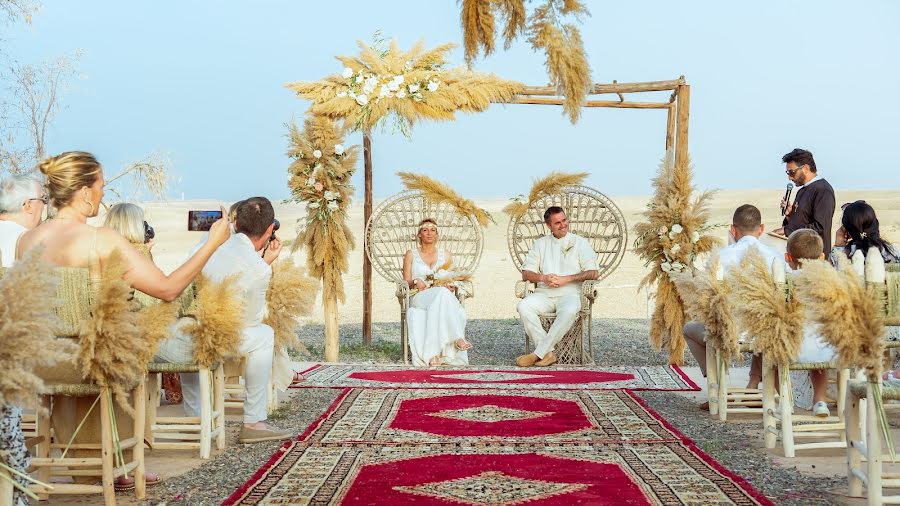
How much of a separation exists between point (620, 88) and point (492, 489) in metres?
6.40

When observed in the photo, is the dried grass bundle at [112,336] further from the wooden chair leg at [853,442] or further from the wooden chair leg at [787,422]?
the wooden chair leg at [787,422]

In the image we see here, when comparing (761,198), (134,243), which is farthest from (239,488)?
(761,198)

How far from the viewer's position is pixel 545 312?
9.91 meters

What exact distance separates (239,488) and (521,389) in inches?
137

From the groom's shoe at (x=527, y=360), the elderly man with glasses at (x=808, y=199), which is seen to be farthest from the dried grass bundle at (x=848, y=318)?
the groom's shoe at (x=527, y=360)

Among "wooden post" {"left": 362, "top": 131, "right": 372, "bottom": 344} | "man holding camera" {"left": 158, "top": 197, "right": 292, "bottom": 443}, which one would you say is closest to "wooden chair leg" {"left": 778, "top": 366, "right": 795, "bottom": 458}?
"man holding camera" {"left": 158, "top": 197, "right": 292, "bottom": 443}

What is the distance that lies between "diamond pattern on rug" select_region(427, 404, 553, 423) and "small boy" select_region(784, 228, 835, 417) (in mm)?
1610

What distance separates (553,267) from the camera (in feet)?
33.8

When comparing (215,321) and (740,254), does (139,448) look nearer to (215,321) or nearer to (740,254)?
(215,321)

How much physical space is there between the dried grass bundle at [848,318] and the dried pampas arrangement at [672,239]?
Answer: 491 cm

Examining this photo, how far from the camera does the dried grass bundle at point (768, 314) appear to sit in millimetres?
5293

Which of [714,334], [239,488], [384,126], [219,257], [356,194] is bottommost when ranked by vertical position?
[239,488]

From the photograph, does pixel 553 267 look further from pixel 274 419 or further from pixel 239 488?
pixel 239 488

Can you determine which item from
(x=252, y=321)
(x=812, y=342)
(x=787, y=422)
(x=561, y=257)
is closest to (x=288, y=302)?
(x=252, y=321)
